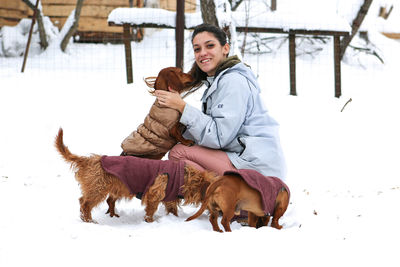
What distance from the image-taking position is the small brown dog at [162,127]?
3316mm

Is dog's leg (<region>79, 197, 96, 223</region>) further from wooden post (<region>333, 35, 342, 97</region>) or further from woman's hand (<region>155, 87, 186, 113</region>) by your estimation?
wooden post (<region>333, 35, 342, 97</region>)

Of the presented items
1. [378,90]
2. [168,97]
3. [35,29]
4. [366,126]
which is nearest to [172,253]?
[168,97]

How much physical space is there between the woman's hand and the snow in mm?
801

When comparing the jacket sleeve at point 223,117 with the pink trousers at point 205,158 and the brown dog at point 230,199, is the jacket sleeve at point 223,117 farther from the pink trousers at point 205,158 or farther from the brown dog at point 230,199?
the brown dog at point 230,199

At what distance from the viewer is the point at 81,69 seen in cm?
963

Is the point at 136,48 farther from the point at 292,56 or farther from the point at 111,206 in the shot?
the point at 111,206

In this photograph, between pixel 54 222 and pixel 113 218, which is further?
pixel 113 218

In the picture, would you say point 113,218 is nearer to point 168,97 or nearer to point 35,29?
point 168,97

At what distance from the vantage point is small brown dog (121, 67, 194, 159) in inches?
131

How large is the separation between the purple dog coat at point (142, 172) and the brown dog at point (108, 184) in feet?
0.10

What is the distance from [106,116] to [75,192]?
7.67ft

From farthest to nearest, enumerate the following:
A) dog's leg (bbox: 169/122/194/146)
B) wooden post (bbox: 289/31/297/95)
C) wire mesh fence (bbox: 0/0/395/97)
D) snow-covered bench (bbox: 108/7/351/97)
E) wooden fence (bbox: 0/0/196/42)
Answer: wooden fence (bbox: 0/0/196/42)
wire mesh fence (bbox: 0/0/395/97)
wooden post (bbox: 289/31/297/95)
snow-covered bench (bbox: 108/7/351/97)
dog's leg (bbox: 169/122/194/146)

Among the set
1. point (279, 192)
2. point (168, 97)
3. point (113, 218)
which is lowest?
point (113, 218)

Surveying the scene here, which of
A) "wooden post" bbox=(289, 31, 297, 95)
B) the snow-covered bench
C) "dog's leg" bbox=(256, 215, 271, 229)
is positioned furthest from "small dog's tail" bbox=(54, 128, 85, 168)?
"wooden post" bbox=(289, 31, 297, 95)
